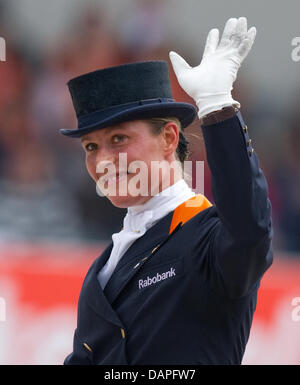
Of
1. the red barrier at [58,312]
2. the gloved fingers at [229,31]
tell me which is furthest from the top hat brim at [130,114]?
the red barrier at [58,312]

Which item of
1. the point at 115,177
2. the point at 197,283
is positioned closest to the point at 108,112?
the point at 115,177

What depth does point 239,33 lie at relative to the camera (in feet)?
5.50

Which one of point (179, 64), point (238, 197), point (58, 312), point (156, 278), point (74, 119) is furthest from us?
point (74, 119)

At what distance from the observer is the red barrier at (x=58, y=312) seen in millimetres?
3707

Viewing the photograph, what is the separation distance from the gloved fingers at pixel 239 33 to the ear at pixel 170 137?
46 cm

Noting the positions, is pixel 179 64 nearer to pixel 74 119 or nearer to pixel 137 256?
pixel 137 256

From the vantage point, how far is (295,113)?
220 inches

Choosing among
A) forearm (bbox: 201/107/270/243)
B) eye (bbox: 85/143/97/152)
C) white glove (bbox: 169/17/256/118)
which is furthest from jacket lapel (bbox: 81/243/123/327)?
white glove (bbox: 169/17/256/118)

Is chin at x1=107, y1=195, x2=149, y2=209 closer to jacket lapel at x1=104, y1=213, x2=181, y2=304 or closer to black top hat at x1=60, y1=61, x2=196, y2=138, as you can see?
jacket lapel at x1=104, y1=213, x2=181, y2=304

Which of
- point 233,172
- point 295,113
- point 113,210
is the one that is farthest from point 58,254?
point 233,172

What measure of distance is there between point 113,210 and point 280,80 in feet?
6.24

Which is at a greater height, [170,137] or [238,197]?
[170,137]

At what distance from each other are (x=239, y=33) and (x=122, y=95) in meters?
0.50

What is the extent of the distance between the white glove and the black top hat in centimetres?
34
